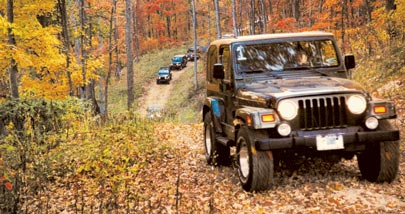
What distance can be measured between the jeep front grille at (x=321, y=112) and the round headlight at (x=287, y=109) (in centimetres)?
9

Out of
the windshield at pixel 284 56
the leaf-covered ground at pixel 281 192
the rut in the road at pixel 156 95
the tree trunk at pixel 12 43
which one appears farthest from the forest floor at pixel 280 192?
the rut in the road at pixel 156 95

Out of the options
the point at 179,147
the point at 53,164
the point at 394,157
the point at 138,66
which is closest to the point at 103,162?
the point at 53,164

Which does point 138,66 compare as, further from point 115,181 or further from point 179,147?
point 115,181

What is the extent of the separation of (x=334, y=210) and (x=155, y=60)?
46252 mm

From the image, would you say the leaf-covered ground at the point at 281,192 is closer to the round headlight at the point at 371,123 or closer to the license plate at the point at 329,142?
the license plate at the point at 329,142

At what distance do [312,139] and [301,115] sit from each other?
0.34 meters

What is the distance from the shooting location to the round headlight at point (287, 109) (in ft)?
18.7

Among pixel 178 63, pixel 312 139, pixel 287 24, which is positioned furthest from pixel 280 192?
pixel 178 63

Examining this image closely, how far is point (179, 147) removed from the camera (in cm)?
1025

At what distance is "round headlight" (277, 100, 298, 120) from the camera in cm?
570

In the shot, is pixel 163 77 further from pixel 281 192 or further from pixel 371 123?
pixel 371 123

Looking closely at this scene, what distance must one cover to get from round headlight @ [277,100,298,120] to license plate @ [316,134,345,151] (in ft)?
1.47

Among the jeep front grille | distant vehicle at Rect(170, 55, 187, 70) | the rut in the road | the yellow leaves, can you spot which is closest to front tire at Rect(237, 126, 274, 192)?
the jeep front grille

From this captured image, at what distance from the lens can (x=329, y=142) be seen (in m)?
5.71
